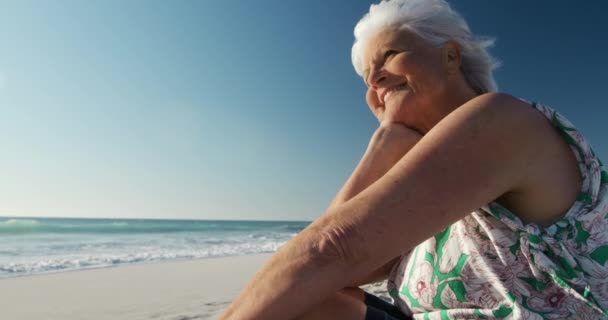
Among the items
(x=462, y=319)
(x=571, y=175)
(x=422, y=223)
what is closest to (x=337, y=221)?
(x=422, y=223)

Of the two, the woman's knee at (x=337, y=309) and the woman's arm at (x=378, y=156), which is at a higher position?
the woman's arm at (x=378, y=156)

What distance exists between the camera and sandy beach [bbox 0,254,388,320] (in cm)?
482

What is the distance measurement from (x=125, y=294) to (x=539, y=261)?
6.19 m

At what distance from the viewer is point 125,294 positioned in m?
5.88

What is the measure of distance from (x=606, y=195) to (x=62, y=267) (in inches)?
436

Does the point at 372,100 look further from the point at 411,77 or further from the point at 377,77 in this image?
the point at 411,77

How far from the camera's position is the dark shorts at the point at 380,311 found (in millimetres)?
1278

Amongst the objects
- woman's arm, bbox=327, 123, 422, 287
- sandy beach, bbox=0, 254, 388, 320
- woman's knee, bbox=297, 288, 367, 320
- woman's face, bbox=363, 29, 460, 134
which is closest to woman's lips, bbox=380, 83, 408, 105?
woman's face, bbox=363, 29, 460, 134

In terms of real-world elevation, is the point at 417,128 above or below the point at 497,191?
above

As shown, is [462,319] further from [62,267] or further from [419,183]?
[62,267]

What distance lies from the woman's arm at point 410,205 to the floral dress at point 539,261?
0.50ft

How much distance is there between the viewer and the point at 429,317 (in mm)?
1186

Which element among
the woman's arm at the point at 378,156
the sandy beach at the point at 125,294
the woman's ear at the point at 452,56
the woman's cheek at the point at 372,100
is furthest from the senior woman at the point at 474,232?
the sandy beach at the point at 125,294

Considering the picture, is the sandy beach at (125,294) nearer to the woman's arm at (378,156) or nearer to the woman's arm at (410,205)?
the woman's arm at (378,156)
